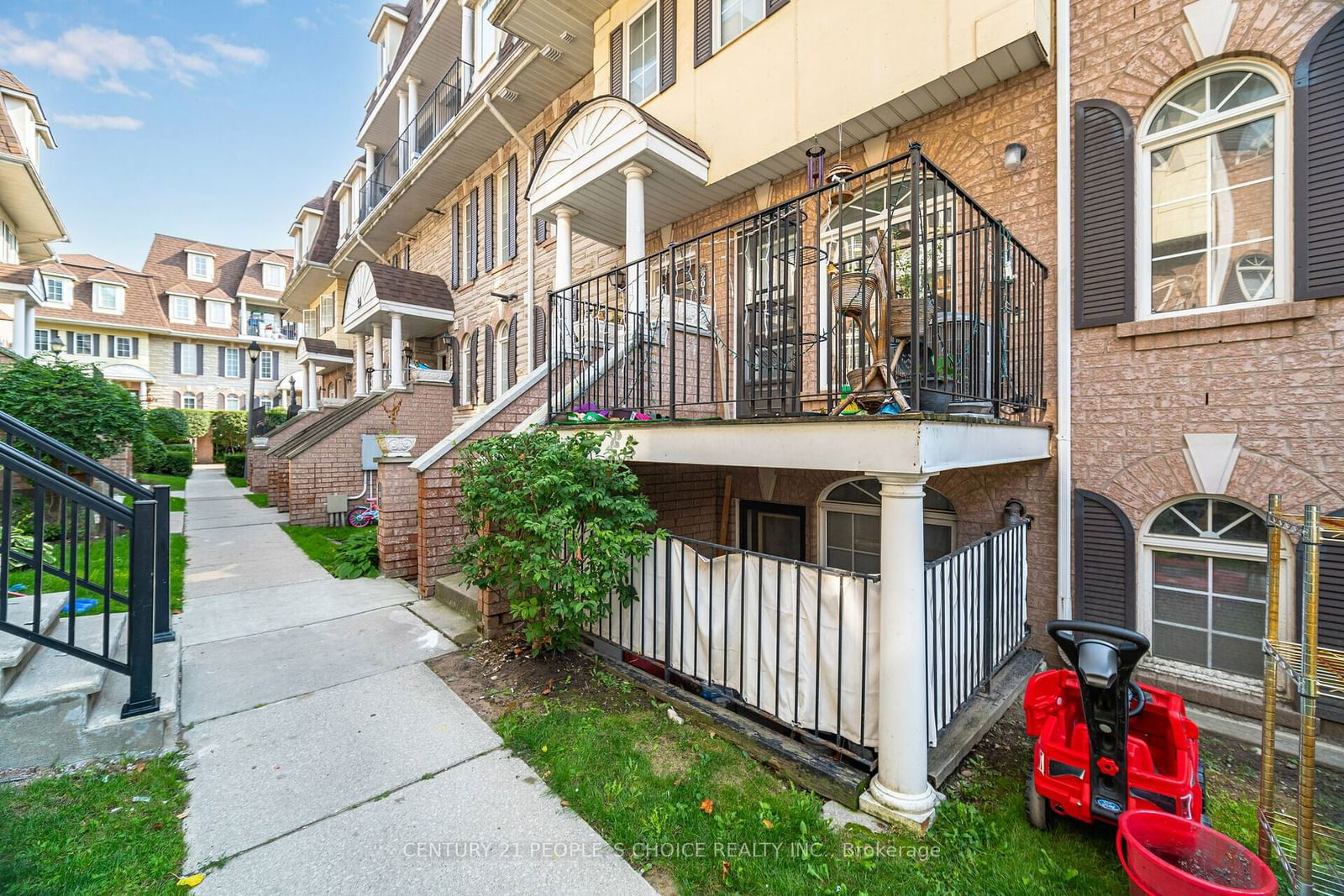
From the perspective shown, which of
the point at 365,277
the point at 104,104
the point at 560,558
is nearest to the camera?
the point at 560,558

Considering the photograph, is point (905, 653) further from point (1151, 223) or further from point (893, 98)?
point (893, 98)

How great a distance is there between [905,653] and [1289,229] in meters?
3.73

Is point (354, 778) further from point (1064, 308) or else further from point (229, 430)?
point (229, 430)

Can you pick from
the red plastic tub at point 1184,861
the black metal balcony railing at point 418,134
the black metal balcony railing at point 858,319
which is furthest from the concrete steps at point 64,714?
the black metal balcony railing at point 418,134

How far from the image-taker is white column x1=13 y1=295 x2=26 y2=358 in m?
13.4

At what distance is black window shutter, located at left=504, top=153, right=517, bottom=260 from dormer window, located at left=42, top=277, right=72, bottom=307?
3054cm

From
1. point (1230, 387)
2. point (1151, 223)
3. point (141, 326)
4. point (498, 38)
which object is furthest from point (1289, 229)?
point (141, 326)

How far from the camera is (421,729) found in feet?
10.7

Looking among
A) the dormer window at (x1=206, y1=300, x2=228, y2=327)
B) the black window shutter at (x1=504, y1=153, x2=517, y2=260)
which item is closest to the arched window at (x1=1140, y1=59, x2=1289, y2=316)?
the black window shutter at (x1=504, y1=153, x2=517, y2=260)

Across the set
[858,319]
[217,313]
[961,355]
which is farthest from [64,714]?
[217,313]

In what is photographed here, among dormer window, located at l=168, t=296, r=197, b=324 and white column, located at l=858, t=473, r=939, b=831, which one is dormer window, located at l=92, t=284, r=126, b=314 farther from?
white column, located at l=858, t=473, r=939, b=831

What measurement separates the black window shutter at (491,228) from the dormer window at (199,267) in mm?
32394

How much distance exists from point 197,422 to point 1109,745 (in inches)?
1342

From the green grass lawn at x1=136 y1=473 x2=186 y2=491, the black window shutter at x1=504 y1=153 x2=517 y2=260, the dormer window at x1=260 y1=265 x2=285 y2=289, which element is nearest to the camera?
the black window shutter at x1=504 y1=153 x2=517 y2=260
